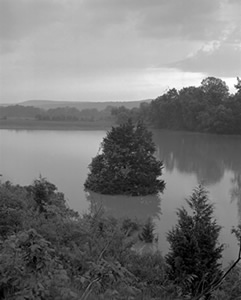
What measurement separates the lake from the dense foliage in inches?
389

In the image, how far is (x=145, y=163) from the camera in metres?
16.4

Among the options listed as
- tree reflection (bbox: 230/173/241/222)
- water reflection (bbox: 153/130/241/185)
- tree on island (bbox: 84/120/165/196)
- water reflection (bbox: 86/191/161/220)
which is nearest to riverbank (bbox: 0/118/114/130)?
water reflection (bbox: 153/130/241/185)

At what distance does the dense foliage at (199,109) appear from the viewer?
142 ft

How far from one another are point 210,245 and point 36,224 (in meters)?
3.39

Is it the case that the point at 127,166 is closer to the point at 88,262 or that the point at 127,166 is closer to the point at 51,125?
the point at 88,262

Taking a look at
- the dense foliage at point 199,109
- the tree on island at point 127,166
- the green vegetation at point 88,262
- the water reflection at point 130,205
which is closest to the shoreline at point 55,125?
the dense foliage at point 199,109

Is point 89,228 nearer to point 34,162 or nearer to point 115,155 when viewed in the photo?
point 115,155

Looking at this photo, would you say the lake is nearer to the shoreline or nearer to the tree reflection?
the tree reflection

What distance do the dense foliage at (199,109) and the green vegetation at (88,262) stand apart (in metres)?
35.6

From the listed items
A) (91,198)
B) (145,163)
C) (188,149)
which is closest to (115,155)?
(145,163)

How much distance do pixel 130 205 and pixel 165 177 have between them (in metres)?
5.87

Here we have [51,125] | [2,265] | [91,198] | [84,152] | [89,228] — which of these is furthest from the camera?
[51,125]

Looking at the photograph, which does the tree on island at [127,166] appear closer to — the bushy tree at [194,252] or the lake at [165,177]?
the lake at [165,177]

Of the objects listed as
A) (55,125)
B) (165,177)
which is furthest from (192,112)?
(165,177)
